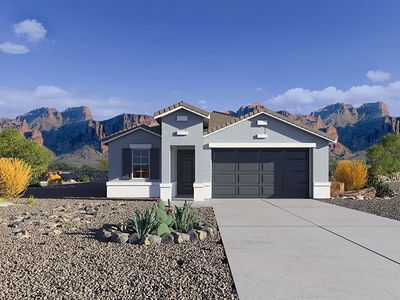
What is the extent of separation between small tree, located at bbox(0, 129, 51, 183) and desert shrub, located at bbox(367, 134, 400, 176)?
22817 millimetres

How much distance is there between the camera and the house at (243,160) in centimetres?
1764

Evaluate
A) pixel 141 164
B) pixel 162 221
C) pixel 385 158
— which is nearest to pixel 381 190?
pixel 385 158

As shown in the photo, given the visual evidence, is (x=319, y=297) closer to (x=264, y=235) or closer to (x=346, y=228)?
(x=264, y=235)

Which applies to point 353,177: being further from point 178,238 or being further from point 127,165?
point 178,238

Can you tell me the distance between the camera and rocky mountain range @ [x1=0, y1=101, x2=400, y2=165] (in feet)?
263

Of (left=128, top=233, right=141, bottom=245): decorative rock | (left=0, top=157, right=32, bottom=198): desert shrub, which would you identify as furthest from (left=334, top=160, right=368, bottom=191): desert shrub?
(left=0, top=157, right=32, bottom=198): desert shrub

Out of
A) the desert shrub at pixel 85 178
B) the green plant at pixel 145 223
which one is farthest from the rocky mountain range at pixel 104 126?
the green plant at pixel 145 223

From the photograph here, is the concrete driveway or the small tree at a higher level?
the small tree

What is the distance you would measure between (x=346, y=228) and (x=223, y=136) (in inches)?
340

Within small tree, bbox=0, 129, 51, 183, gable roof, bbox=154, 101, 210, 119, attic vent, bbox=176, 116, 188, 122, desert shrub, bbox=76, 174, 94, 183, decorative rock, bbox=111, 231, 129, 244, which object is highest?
gable roof, bbox=154, 101, 210, 119

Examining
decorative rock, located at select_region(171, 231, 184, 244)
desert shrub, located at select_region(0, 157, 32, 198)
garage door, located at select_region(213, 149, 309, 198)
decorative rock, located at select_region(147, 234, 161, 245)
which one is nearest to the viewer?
decorative rock, located at select_region(147, 234, 161, 245)

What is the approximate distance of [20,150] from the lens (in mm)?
25219

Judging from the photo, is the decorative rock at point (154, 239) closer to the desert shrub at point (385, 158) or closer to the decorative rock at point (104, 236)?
the decorative rock at point (104, 236)

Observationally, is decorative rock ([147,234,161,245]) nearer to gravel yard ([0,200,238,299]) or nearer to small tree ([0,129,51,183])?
gravel yard ([0,200,238,299])
